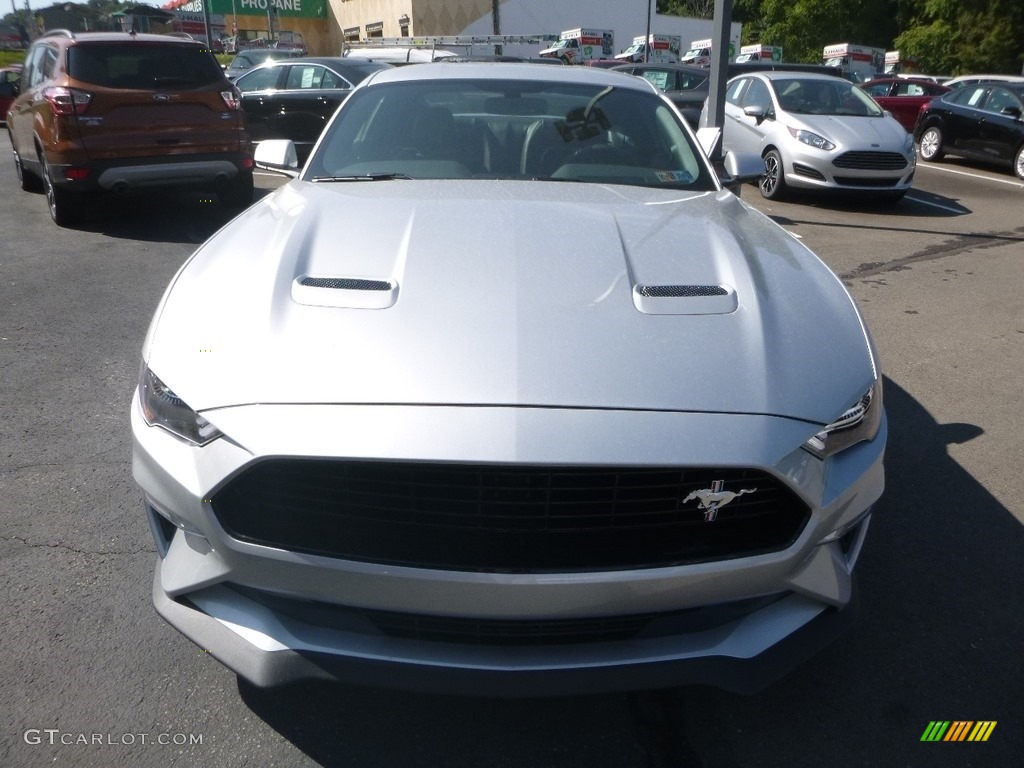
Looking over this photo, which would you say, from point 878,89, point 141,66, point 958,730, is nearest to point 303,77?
point 141,66

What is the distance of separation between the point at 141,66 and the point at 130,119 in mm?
610

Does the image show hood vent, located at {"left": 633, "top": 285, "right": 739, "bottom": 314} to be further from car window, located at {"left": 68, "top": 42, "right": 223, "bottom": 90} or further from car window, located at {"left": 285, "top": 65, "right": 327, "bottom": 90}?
car window, located at {"left": 285, "top": 65, "right": 327, "bottom": 90}

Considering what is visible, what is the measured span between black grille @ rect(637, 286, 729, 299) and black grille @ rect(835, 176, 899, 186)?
A: 28.3 feet

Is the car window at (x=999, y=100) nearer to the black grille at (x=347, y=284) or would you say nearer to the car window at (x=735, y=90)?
the car window at (x=735, y=90)

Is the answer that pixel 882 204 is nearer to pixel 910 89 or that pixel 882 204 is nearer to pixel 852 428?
pixel 852 428

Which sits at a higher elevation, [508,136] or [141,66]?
[141,66]

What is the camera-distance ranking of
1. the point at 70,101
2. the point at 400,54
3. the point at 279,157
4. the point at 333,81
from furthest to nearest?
the point at 400,54 < the point at 333,81 < the point at 70,101 < the point at 279,157

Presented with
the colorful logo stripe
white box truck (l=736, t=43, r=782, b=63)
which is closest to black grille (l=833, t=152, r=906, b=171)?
the colorful logo stripe

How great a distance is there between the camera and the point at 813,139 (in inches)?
406

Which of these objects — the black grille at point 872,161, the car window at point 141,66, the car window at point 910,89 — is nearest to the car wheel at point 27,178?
the car window at point 141,66

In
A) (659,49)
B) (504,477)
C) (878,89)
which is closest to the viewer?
(504,477)

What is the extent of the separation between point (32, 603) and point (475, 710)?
1.50m

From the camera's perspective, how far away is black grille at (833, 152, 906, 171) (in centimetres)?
1010

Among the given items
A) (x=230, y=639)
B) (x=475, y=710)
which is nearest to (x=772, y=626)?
(x=475, y=710)
